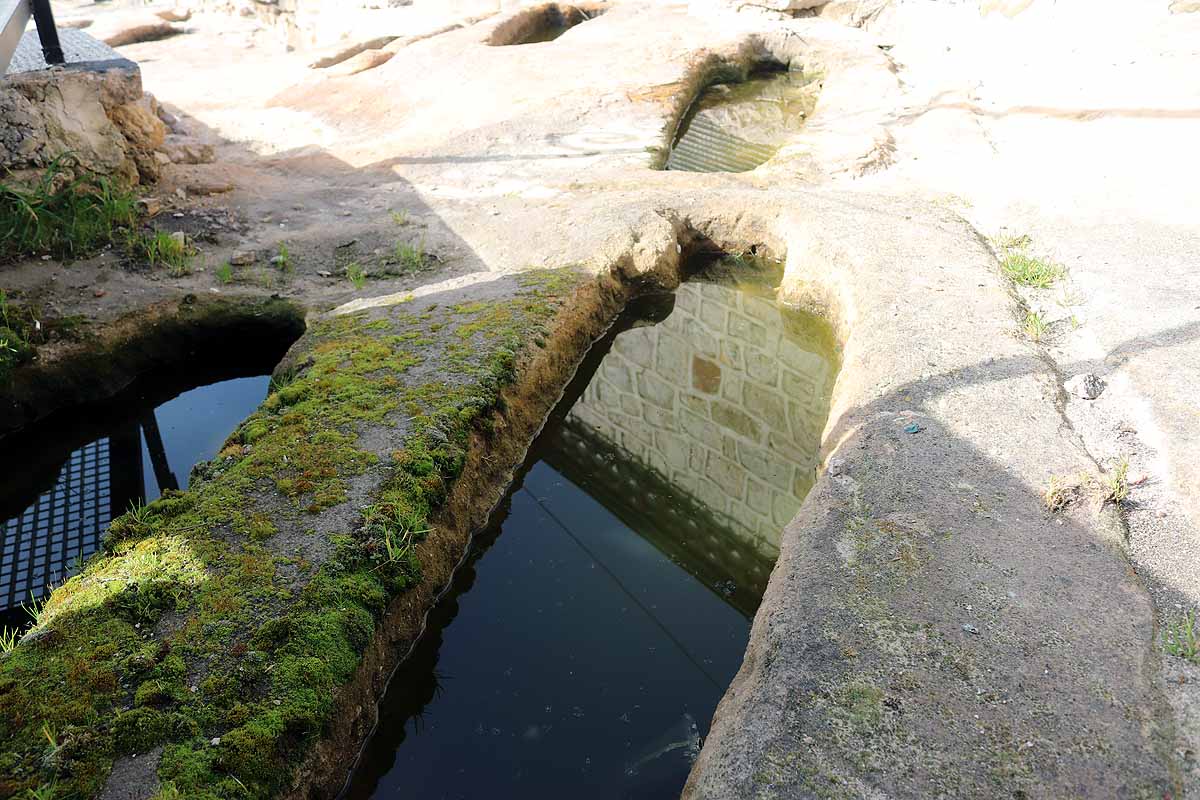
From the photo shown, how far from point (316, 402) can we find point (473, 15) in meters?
11.7

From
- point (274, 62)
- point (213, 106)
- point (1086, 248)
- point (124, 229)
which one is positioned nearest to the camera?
point (1086, 248)

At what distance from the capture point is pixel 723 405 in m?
5.73

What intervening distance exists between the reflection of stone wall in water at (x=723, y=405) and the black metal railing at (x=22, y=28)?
12.0ft

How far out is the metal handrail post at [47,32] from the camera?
677 centimetres

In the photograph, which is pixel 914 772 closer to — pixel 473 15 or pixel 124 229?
pixel 124 229

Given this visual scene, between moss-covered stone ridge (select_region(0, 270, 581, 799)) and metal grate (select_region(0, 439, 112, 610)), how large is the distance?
2.54 ft

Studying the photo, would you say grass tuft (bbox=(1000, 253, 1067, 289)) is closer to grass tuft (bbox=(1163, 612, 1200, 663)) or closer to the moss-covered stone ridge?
grass tuft (bbox=(1163, 612, 1200, 663))

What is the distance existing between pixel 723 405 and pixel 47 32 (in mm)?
6423

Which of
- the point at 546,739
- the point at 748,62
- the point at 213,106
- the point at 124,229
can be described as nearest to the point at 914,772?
the point at 546,739

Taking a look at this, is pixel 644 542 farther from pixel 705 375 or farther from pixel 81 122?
pixel 81 122

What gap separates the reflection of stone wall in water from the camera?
197 inches

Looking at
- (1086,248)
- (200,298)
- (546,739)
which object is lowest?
(546,739)

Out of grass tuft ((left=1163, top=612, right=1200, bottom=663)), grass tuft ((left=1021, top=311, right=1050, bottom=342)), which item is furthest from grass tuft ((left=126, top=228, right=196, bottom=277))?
grass tuft ((left=1163, top=612, right=1200, bottom=663))

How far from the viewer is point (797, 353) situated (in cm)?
605
